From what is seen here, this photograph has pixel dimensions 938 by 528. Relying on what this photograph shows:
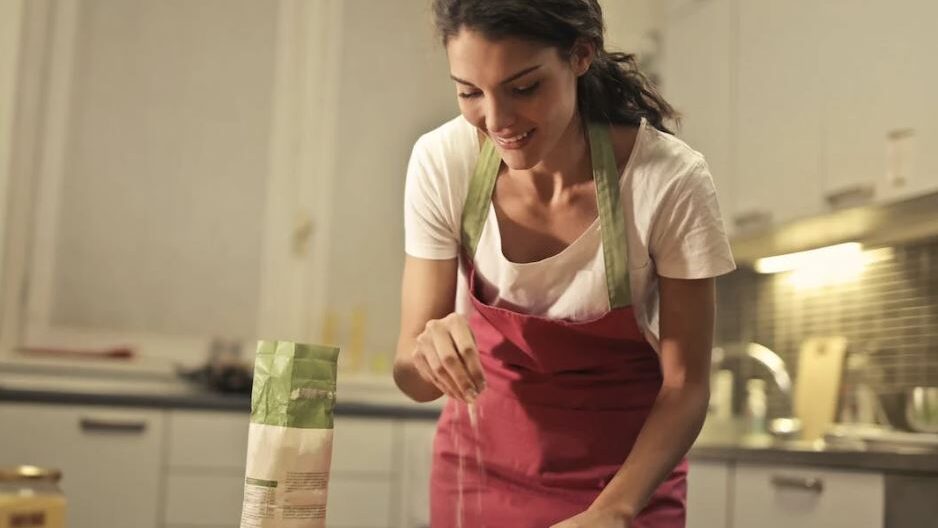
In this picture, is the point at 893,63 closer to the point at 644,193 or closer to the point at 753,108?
the point at 753,108

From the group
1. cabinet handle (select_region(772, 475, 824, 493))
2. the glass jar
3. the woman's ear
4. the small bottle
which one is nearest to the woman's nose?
the woman's ear

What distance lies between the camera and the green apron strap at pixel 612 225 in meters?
1.34

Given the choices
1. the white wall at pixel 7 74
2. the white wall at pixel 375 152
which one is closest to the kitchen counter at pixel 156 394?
the white wall at pixel 375 152

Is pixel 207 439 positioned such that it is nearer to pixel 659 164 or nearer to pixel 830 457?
pixel 830 457

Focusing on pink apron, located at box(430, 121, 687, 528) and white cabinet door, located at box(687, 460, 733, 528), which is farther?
white cabinet door, located at box(687, 460, 733, 528)

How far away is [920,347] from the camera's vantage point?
2.61 metres

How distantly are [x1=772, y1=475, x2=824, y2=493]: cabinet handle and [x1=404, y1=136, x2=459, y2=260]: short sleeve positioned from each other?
1.10 meters

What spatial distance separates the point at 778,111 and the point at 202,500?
1.80 m

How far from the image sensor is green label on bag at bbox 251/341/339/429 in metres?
1.02

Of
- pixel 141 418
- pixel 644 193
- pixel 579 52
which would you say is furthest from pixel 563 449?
pixel 141 418

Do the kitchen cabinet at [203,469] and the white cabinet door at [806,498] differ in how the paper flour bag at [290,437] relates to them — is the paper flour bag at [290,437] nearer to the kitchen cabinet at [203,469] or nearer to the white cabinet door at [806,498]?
the white cabinet door at [806,498]

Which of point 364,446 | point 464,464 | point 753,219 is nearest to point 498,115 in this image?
point 464,464

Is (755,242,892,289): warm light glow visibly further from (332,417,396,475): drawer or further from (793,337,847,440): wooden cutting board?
(332,417,396,475): drawer

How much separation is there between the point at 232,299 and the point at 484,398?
230 cm
